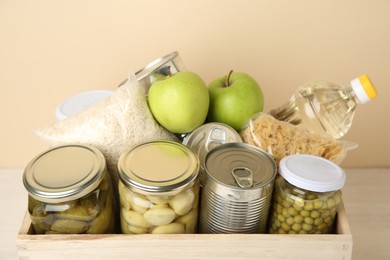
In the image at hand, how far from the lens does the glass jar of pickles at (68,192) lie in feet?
1.78

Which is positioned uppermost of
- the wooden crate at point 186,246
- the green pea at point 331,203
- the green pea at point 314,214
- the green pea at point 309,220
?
the green pea at point 331,203

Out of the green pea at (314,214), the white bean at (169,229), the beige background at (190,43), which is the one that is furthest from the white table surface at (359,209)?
the white bean at (169,229)

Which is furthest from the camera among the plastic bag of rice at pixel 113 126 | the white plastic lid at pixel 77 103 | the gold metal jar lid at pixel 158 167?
the white plastic lid at pixel 77 103

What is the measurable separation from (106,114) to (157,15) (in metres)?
0.29

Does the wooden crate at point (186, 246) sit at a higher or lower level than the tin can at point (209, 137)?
lower

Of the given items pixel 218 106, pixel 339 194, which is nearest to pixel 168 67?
pixel 218 106

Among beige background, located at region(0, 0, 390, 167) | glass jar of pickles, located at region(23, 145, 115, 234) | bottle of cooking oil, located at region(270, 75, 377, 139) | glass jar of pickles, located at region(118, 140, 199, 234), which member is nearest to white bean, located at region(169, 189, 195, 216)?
glass jar of pickles, located at region(118, 140, 199, 234)

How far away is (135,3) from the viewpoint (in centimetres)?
84

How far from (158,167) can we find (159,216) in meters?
0.06

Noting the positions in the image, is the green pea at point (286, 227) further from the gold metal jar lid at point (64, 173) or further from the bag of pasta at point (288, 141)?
the gold metal jar lid at point (64, 173)

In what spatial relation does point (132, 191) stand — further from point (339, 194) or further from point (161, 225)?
point (339, 194)

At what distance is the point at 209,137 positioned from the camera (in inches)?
26.0

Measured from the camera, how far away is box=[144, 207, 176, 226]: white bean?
55 centimetres

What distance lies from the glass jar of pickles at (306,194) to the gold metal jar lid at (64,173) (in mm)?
240
